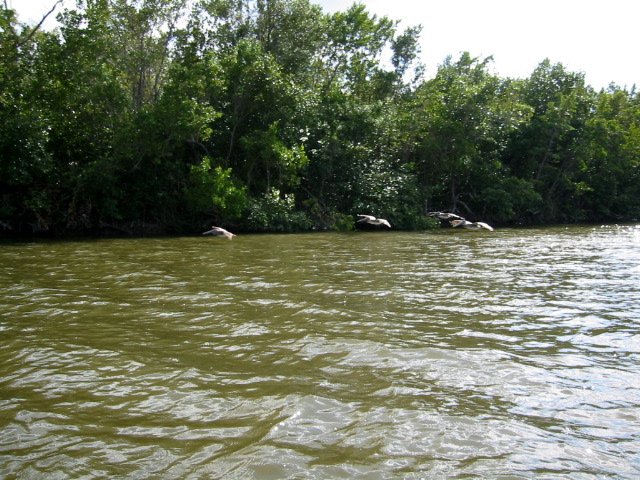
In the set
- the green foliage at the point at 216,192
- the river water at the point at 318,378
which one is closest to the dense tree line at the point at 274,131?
the green foliage at the point at 216,192

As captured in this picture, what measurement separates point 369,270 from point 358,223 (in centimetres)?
1372

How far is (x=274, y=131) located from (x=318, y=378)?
17.5 meters

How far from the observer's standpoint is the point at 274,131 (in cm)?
2031

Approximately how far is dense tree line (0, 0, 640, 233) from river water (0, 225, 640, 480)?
11171 millimetres

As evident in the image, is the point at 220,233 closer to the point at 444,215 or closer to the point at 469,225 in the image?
the point at 444,215

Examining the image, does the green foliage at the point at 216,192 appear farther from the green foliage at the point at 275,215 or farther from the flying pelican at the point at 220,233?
the flying pelican at the point at 220,233

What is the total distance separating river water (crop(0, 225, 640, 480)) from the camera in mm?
2779

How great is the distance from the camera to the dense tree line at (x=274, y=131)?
18.0 m

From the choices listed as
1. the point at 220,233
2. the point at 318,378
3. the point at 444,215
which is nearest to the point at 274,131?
the point at 220,233

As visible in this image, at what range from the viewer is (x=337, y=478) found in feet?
8.46

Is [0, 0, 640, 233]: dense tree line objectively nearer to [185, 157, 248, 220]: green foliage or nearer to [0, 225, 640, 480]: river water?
[185, 157, 248, 220]: green foliage

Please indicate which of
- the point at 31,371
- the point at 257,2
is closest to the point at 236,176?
the point at 257,2

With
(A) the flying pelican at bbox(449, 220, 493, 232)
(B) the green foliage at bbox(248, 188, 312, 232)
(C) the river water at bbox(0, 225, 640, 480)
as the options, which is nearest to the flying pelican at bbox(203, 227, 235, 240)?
(B) the green foliage at bbox(248, 188, 312, 232)

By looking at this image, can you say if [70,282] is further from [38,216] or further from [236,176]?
[236,176]
